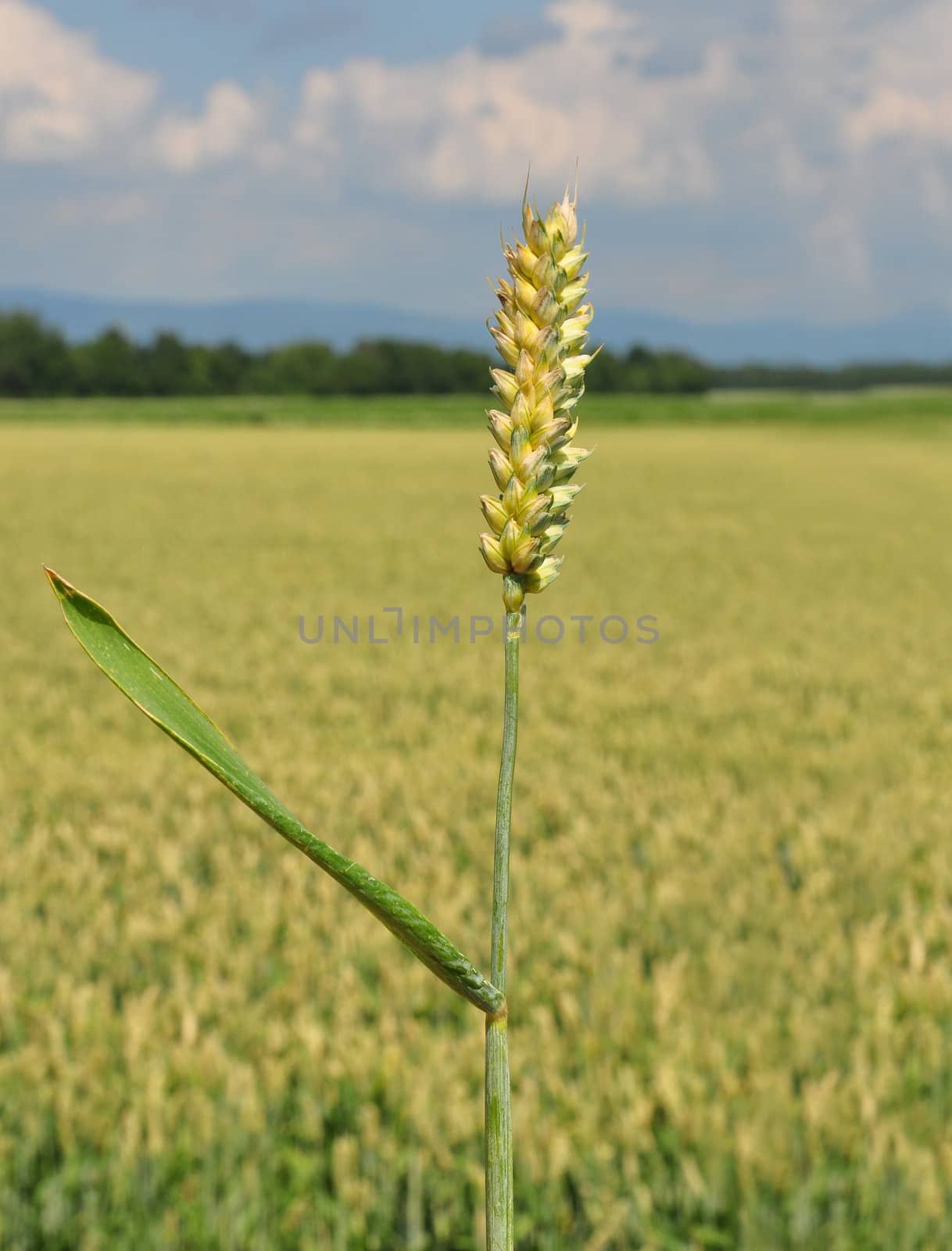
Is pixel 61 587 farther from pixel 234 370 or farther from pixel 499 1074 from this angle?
pixel 234 370

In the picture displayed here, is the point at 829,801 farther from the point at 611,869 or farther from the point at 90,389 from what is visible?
the point at 90,389

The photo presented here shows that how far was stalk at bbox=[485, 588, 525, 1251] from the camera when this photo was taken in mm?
392

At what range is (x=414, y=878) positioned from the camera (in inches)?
155

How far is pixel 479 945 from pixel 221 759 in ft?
11.1

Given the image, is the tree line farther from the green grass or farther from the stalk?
the stalk

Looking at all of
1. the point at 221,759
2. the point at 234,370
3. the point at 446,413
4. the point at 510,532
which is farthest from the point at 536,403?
the point at 234,370

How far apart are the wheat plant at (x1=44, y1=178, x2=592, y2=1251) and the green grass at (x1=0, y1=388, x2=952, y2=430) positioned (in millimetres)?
55004

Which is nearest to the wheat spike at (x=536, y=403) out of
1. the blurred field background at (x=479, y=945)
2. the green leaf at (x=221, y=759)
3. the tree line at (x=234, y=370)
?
the green leaf at (x=221, y=759)

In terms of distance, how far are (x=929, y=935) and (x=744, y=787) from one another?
181 cm

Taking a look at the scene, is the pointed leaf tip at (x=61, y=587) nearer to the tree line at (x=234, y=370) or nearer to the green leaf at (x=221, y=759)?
the green leaf at (x=221, y=759)

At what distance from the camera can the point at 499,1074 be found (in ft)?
1.32

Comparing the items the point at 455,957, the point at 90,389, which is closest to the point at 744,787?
the point at 455,957

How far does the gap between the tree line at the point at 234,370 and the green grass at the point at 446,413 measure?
251 inches

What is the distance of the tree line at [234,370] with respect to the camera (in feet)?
256
